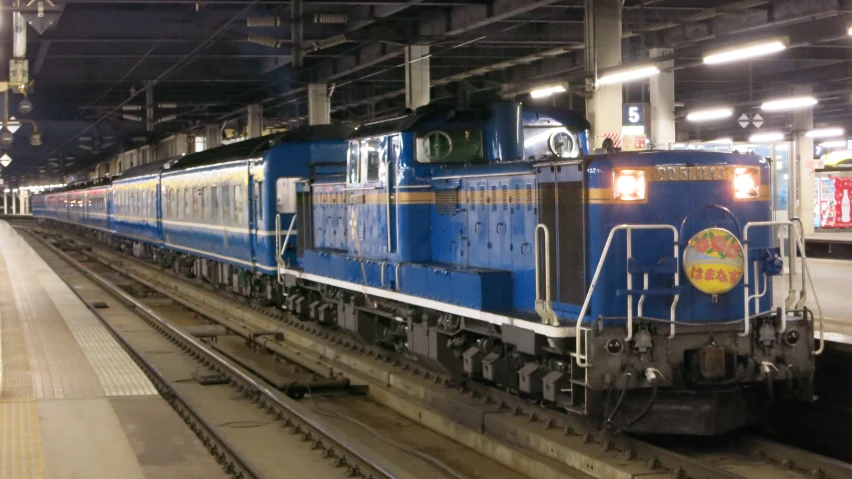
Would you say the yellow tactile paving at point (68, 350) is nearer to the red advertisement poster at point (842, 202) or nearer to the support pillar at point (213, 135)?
the support pillar at point (213, 135)

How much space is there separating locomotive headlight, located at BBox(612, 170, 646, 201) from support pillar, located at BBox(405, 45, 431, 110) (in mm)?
16104

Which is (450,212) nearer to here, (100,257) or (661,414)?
(661,414)

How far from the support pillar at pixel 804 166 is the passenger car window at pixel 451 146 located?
21176 millimetres

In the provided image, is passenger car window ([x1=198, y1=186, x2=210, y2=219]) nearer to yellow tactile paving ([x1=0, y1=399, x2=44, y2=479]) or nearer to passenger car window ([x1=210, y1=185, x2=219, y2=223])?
passenger car window ([x1=210, y1=185, x2=219, y2=223])

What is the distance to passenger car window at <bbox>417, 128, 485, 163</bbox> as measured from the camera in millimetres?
11070

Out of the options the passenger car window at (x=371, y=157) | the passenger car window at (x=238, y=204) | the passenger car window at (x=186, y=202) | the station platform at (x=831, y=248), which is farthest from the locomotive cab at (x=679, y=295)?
the passenger car window at (x=186, y=202)

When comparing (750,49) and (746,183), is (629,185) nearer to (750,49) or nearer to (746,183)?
(746,183)

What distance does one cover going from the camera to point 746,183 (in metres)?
8.63

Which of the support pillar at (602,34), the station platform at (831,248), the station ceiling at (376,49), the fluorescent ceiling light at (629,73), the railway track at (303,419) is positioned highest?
the station ceiling at (376,49)

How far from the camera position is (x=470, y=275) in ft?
32.3

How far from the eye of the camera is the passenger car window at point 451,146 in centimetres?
1107

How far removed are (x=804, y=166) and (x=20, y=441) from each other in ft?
93.2

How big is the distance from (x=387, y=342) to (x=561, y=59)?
60.3 ft

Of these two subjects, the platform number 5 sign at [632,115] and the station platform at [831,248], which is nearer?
the platform number 5 sign at [632,115]
